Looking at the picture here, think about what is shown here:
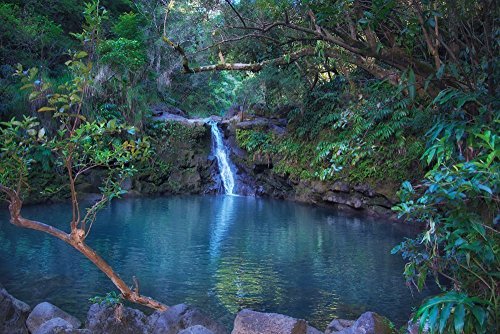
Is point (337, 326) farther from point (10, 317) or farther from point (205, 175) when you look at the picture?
point (205, 175)

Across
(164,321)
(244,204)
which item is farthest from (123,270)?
(244,204)

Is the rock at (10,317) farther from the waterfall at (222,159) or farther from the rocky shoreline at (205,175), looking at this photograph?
the waterfall at (222,159)

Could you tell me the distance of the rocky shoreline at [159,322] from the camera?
12.4ft

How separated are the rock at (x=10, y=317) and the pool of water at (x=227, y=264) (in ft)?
3.44

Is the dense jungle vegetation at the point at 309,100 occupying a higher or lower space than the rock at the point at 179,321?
higher

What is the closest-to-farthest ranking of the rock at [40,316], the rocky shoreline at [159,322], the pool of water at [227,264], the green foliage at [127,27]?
the rocky shoreline at [159,322], the rock at [40,316], the pool of water at [227,264], the green foliage at [127,27]

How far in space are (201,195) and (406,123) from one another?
951 centimetres

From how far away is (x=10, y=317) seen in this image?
450 cm

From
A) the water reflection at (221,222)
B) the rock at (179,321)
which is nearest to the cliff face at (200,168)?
the water reflection at (221,222)

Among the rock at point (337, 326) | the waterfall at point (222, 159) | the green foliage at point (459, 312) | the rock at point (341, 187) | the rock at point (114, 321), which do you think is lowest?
the rock at point (337, 326)

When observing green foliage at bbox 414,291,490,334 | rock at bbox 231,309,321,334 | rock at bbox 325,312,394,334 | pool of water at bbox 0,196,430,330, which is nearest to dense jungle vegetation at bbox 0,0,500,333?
green foliage at bbox 414,291,490,334

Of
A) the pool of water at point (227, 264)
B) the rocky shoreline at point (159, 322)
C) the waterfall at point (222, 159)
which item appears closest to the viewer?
the rocky shoreline at point (159, 322)

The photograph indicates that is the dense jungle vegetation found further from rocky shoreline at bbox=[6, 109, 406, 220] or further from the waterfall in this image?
the waterfall

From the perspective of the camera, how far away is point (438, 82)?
3.55m
